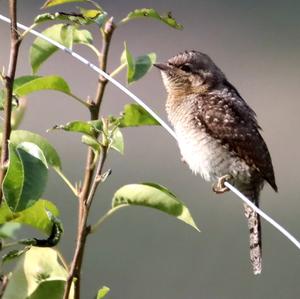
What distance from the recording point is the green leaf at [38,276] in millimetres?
1555

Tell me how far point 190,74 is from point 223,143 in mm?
336

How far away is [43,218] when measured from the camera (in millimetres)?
1595

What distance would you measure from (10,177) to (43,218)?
0.16 metres

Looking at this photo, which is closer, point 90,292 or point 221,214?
point 90,292

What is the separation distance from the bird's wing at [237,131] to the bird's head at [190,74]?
0.16m

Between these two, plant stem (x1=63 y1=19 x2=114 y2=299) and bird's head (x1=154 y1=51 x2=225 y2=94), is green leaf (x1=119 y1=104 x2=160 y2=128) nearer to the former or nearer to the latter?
plant stem (x1=63 y1=19 x2=114 y2=299)

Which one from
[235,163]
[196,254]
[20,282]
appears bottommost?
[196,254]

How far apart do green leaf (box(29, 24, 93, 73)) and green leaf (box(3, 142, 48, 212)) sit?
365 mm

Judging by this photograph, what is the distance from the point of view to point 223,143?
135 inches

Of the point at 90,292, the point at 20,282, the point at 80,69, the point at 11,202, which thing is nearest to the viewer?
the point at 11,202

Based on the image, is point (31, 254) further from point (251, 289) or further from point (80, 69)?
point (80, 69)

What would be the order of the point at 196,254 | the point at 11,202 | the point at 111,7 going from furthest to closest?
the point at 111,7, the point at 196,254, the point at 11,202

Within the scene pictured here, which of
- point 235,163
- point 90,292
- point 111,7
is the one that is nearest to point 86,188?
point 235,163

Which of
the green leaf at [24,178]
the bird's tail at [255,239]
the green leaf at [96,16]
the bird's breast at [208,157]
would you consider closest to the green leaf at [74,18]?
the green leaf at [96,16]
